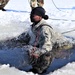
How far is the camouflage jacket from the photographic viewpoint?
5.08 m

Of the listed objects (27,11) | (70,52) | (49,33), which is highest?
(49,33)

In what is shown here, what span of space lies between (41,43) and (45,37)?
0.16 metres

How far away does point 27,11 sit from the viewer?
12.6 m

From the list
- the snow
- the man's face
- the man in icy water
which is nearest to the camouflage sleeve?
the man in icy water

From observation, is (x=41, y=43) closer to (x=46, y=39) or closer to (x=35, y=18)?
(x=46, y=39)

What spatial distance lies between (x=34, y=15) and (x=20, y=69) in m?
0.99

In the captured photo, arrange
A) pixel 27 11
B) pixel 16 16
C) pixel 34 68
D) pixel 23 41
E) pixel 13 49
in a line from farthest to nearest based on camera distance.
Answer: pixel 27 11 → pixel 16 16 → pixel 23 41 → pixel 13 49 → pixel 34 68

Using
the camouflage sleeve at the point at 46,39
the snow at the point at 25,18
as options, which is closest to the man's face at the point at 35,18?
the camouflage sleeve at the point at 46,39

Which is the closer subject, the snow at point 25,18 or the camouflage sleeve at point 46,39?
the camouflage sleeve at point 46,39

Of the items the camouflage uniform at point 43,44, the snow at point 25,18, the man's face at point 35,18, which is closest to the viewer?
the camouflage uniform at point 43,44

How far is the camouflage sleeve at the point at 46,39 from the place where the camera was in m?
5.04

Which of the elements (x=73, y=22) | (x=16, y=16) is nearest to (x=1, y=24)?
(x=16, y=16)

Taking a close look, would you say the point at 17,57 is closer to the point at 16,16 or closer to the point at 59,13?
the point at 16,16

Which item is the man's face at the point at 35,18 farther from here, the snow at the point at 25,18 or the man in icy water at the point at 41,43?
the snow at the point at 25,18
